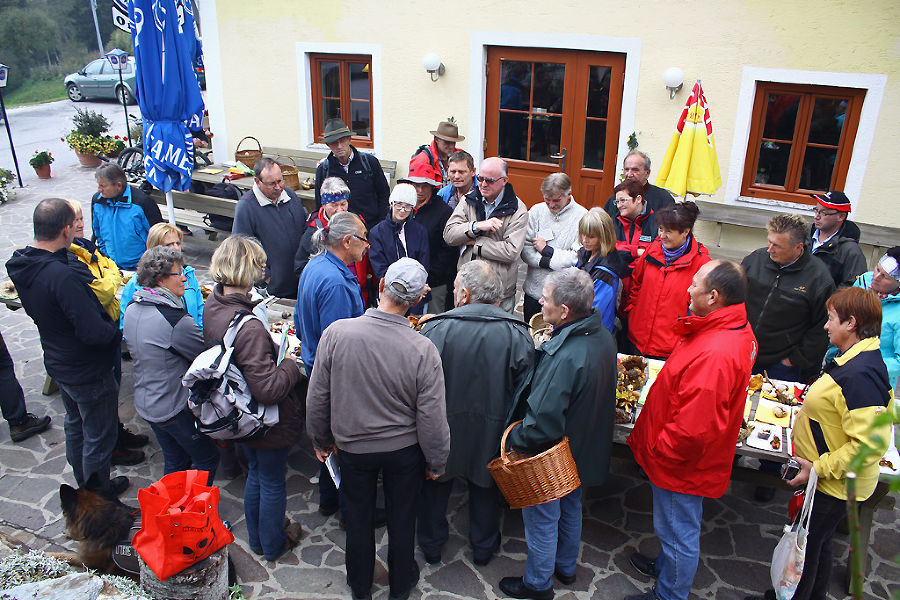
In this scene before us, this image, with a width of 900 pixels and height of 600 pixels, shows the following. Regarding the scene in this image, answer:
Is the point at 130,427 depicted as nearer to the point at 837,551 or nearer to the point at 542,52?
the point at 837,551

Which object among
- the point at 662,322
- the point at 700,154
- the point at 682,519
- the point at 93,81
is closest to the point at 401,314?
the point at 682,519

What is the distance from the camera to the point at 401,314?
3379mm

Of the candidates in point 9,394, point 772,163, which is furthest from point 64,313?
point 772,163

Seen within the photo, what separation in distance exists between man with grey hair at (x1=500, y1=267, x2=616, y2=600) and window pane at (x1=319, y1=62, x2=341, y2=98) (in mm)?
8068

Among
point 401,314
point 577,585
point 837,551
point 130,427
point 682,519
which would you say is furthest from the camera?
point 130,427

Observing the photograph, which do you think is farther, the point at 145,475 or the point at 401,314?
the point at 145,475

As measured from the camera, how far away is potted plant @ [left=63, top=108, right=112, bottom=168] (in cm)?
1571

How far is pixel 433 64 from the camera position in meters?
9.31

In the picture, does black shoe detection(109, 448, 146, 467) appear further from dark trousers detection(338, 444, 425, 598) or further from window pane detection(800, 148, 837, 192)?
window pane detection(800, 148, 837, 192)

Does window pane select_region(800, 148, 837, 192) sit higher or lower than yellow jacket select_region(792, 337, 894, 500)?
higher

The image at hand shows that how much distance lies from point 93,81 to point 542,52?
24.4m

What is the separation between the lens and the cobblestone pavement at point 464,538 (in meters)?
4.02

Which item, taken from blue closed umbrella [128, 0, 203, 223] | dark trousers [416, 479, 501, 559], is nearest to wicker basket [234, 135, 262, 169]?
blue closed umbrella [128, 0, 203, 223]

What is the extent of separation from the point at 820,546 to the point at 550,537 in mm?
1428
